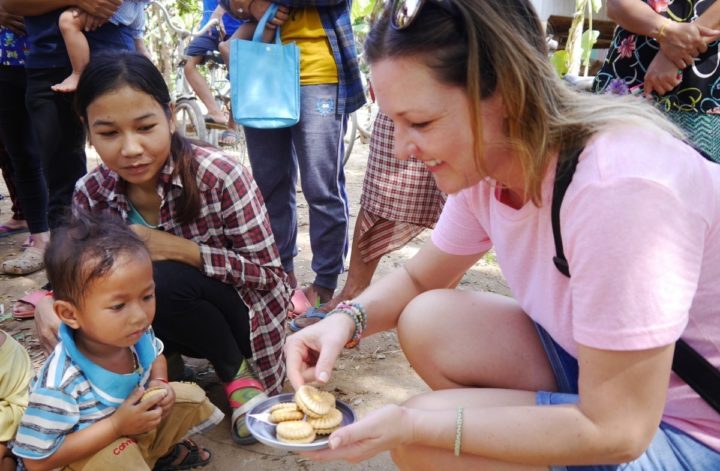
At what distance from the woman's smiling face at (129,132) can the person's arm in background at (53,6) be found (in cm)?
98

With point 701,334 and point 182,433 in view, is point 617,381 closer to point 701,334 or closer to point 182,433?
point 701,334

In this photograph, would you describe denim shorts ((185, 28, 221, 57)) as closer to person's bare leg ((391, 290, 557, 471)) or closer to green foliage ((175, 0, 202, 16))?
green foliage ((175, 0, 202, 16))

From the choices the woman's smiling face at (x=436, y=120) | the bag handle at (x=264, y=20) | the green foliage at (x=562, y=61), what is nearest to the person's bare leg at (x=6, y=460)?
the woman's smiling face at (x=436, y=120)

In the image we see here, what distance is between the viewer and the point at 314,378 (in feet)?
5.04

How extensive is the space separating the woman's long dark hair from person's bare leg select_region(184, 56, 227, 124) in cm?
389

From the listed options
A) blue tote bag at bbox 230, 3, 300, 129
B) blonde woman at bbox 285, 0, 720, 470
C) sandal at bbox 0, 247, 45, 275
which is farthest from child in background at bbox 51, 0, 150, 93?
blonde woman at bbox 285, 0, 720, 470

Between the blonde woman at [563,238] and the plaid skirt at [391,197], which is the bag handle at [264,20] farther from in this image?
the blonde woman at [563,238]

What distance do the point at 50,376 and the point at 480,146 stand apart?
4.12ft

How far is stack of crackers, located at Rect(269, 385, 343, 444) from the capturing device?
135cm

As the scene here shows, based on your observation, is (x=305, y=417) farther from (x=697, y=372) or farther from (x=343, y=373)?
(x=343, y=373)

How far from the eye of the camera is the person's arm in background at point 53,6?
2.77 meters

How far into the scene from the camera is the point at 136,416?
1.69m

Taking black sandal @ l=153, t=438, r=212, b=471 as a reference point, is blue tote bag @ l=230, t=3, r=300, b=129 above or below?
above

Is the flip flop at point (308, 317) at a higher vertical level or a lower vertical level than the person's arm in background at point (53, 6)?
lower
